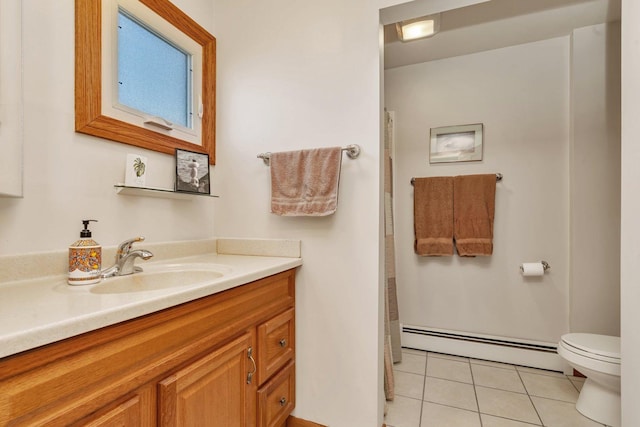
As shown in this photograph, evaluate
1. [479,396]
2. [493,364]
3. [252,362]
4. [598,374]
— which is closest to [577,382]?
[493,364]

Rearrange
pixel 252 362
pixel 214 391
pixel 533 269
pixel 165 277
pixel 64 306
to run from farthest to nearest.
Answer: pixel 533 269 < pixel 165 277 < pixel 252 362 < pixel 214 391 < pixel 64 306

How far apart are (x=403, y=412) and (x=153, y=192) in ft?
→ 5.76

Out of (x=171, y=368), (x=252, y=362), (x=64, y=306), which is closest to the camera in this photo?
(x=64, y=306)

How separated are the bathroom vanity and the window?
29.5 inches

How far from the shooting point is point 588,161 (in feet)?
6.67

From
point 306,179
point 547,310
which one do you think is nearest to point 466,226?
point 547,310

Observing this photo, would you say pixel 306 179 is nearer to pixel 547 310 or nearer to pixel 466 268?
pixel 466 268

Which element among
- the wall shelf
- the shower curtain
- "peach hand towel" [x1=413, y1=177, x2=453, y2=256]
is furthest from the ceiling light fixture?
the wall shelf

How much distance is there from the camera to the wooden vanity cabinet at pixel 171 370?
1.90 feet

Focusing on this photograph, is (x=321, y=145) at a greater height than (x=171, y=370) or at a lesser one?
greater

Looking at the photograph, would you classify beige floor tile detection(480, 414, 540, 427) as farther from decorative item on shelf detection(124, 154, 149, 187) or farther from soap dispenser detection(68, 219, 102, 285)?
decorative item on shelf detection(124, 154, 149, 187)

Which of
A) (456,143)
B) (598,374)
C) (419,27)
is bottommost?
(598,374)

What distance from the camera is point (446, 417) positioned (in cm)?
166

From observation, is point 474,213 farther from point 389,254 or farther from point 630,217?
point 630,217
